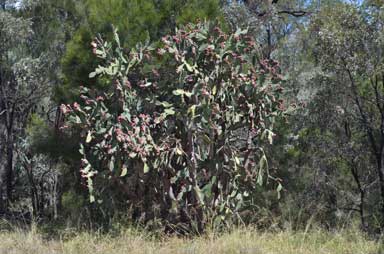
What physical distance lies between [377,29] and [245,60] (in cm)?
330

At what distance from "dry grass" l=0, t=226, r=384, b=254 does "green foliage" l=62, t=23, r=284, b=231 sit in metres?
0.65

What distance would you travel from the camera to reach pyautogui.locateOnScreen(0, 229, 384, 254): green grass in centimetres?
761

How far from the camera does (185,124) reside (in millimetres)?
8617

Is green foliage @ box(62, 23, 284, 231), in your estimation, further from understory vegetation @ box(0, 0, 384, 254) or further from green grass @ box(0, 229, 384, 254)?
green grass @ box(0, 229, 384, 254)

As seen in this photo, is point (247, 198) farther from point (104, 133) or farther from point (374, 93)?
point (374, 93)

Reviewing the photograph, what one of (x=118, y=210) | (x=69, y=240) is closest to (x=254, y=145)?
(x=118, y=210)

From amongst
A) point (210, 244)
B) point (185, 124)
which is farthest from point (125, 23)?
point (210, 244)

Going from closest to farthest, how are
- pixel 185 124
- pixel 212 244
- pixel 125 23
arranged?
pixel 212 244 → pixel 185 124 → pixel 125 23

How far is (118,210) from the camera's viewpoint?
9359 mm

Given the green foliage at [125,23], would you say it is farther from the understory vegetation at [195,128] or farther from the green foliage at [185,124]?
the green foliage at [185,124]

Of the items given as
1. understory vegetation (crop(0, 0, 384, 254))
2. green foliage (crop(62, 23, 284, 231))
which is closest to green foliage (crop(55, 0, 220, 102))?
understory vegetation (crop(0, 0, 384, 254))

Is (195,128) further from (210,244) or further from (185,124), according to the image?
(210,244)

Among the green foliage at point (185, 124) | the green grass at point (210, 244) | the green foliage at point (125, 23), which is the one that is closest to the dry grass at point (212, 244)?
the green grass at point (210, 244)

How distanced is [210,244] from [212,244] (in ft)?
0.14
